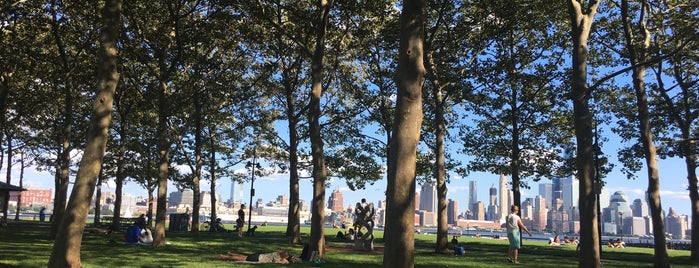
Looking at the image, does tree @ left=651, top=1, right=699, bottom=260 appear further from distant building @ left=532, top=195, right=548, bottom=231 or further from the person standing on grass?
distant building @ left=532, top=195, right=548, bottom=231

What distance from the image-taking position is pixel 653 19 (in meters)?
19.0

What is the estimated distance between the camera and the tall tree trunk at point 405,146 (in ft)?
21.1

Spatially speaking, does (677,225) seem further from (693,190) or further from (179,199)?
→ (179,199)

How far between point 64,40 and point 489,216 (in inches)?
7215

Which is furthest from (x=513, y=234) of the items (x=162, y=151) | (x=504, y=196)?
(x=504, y=196)

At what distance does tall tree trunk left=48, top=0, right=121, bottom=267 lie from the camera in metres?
8.96

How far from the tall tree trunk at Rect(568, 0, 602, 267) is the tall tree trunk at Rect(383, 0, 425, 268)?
5364 millimetres

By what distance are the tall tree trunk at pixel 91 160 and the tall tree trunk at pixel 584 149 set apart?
387 inches

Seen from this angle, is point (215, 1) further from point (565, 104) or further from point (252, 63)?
point (565, 104)

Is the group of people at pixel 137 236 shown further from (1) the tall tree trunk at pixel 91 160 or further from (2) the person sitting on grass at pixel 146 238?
(1) the tall tree trunk at pixel 91 160

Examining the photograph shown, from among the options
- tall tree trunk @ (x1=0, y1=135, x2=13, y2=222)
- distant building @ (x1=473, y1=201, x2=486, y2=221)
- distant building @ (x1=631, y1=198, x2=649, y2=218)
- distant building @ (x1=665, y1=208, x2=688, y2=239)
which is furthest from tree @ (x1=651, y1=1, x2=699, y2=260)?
distant building @ (x1=473, y1=201, x2=486, y2=221)

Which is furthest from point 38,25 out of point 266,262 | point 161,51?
point 266,262

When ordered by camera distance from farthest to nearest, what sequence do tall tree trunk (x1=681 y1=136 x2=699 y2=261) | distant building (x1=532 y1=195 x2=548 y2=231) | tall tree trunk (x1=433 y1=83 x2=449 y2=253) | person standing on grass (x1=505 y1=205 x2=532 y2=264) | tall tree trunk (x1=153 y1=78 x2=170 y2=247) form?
distant building (x1=532 y1=195 x2=548 y2=231), tall tree trunk (x1=681 y1=136 x2=699 y2=261), tall tree trunk (x1=433 y1=83 x2=449 y2=253), tall tree trunk (x1=153 y1=78 x2=170 y2=247), person standing on grass (x1=505 y1=205 x2=532 y2=264)

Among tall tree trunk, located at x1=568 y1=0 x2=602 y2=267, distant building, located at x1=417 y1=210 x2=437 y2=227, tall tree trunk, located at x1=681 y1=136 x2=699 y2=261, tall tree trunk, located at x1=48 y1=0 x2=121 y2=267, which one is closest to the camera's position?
tall tree trunk, located at x1=48 y1=0 x2=121 y2=267
